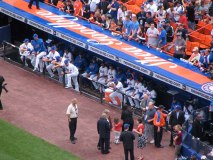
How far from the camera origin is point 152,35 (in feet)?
61.7

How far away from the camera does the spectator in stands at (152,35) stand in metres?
18.8

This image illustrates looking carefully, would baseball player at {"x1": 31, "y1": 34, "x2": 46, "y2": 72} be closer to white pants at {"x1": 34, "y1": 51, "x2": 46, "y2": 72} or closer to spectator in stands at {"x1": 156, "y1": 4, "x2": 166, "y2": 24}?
white pants at {"x1": 34, "y1": 51, "x2": 46, "y2": 72}

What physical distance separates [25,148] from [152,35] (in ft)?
24.5

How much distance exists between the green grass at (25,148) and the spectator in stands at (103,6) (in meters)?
8.38

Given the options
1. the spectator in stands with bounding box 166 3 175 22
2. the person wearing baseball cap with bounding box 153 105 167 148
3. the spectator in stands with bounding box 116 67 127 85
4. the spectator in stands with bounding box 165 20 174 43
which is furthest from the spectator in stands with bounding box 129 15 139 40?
the person wearing baseball cap with bounding box 153 105 167 148

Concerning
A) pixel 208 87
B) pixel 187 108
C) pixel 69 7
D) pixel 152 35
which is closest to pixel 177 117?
pixel 187 108

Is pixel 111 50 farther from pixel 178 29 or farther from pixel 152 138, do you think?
pixel 152 138

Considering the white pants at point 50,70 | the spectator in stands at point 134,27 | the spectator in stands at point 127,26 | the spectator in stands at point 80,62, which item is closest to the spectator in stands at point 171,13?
the spectator in stands at point 134,27

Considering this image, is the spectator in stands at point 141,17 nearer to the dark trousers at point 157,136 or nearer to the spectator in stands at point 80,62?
the spectator in stands at point 80,62

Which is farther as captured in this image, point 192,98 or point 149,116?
point 192,98

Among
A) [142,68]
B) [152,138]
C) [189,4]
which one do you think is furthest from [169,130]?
[189,4]

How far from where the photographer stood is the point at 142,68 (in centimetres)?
1692

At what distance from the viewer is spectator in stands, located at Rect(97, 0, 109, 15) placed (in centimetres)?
2159

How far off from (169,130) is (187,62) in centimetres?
303
